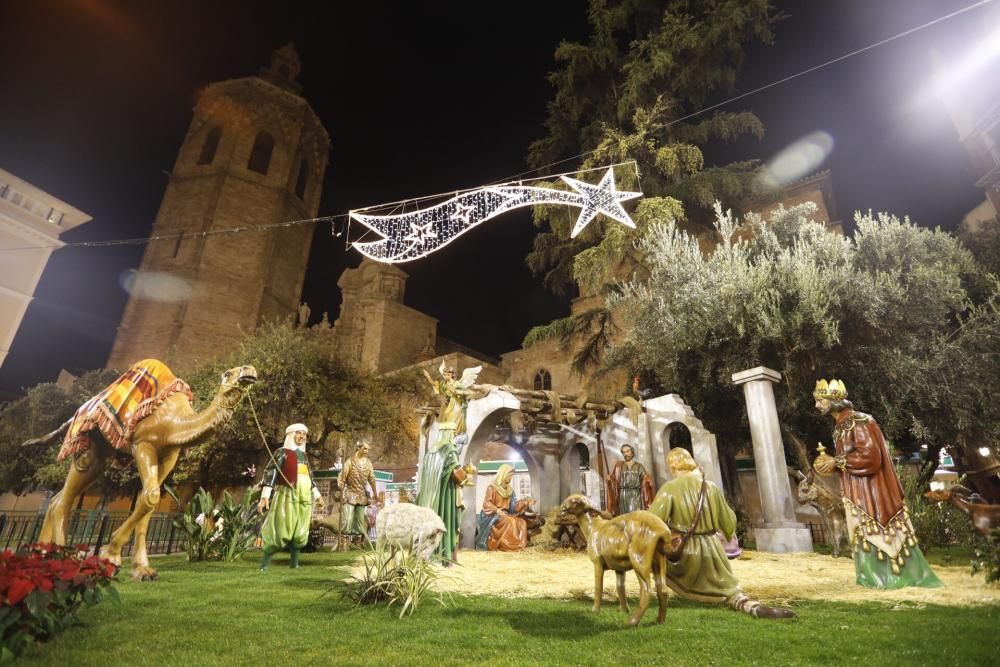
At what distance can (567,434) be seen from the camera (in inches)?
577

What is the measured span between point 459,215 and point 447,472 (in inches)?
201

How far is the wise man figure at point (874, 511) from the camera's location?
5184mm

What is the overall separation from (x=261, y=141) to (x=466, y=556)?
3529cm

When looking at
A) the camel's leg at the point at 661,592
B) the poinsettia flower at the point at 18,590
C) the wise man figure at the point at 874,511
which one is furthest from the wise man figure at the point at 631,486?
the poinsettia flower at the point at 18,590

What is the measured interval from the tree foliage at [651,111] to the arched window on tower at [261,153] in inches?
895

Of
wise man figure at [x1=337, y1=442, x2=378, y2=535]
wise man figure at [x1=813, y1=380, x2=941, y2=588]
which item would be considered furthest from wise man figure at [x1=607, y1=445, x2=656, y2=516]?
wise man figure at [x1=337, y1=442, x2=378, y2=535]

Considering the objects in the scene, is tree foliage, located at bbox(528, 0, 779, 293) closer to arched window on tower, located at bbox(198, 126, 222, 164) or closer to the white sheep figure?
the white sheep figure

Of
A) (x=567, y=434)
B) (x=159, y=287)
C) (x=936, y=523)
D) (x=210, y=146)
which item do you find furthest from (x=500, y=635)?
(x=210, y=146)

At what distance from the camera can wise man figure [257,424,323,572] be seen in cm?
748

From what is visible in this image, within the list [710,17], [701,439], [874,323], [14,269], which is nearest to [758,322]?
[874,323]

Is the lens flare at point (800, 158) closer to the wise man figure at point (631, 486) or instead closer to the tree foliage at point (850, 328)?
the tree foliage at point (850, 328)

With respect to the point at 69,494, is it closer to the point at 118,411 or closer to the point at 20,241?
the point at 118,411

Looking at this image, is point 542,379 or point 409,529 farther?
point 542,379

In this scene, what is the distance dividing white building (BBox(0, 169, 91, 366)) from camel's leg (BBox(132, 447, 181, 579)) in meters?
14.9
